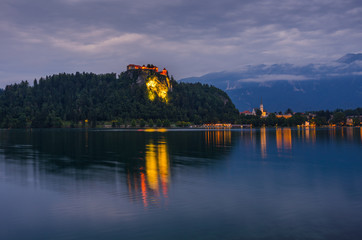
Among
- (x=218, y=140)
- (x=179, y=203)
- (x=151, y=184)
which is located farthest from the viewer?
(x=218, y=140)

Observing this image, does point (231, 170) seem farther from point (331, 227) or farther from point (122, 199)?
point (331, 227)

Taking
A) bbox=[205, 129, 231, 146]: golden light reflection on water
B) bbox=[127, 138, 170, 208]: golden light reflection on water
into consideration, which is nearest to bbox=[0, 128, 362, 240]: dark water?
bbox=[127, 138, 170, 208]: golden light reflection on water

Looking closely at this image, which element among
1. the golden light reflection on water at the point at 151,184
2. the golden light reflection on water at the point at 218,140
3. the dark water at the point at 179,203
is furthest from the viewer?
the golden light reflection on water at the point at 218,140

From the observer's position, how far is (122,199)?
2231 centimetres

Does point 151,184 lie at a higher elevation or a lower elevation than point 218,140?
higher

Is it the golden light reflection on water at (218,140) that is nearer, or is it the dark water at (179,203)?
the dark water at (179,203)


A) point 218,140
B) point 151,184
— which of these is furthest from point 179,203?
point 218,140

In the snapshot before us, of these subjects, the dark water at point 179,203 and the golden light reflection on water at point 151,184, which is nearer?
the dark water at point 179,203

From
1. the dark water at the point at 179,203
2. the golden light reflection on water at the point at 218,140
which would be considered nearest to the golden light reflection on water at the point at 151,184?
the dark water at the point at 179,203

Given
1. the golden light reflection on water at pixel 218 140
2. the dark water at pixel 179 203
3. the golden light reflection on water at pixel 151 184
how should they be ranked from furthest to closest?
the golden light reflection on water at pixel 218 140 → the golden light reflection on water at pixel 151 184 → the dark water at pixel 179 203

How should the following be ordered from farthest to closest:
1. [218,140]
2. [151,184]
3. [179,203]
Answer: [218,140], [151,184], [179,203]

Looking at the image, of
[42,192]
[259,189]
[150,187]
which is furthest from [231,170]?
[42,192]

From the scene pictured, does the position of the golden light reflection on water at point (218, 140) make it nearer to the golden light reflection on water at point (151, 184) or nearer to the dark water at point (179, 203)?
the golden light reflection on water at point (151, 184)

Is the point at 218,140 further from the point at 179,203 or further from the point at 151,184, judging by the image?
the point at 179,203
